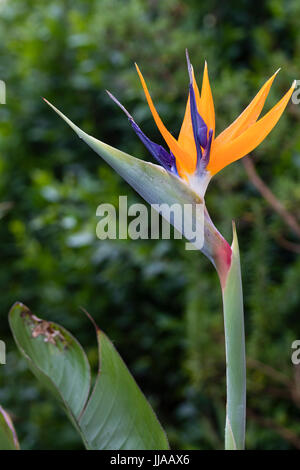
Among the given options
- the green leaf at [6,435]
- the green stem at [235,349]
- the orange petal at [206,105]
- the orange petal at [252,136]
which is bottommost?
the green leaf at [6,435]

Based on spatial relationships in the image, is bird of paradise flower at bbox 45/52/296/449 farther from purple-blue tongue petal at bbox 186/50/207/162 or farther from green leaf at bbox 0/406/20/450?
green leaf at bbox 0/406/20/450

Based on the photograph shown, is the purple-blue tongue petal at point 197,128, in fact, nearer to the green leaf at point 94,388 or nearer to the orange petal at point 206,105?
the orange petal at point 206,105

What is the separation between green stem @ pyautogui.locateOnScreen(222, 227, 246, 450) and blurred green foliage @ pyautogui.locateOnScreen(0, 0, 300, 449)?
558mm

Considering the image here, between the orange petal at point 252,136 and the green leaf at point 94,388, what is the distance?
19 cm

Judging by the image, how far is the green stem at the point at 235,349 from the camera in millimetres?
372

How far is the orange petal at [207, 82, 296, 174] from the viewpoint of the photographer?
373 mm

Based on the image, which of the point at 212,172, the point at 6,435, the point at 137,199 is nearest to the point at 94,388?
the point at 6,435

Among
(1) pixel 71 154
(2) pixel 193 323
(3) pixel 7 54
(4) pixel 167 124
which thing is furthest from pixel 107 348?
(3) pixel 7 54

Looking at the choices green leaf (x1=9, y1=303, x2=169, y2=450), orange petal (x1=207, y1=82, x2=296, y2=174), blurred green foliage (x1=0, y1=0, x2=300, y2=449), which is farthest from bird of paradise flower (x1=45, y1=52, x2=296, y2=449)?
blurred green foliage (x1=0, y1=0, x2=300, y2=449)

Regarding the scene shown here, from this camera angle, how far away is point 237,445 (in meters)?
0.39

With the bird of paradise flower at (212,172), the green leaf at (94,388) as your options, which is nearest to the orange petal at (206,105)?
the bird of paradise flower at (212,172)

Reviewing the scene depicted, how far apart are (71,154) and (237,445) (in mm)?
1030

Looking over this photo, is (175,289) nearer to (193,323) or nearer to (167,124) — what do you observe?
(193,323)

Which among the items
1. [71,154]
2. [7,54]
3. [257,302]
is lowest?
[257,302]
